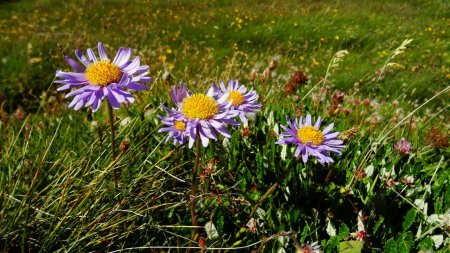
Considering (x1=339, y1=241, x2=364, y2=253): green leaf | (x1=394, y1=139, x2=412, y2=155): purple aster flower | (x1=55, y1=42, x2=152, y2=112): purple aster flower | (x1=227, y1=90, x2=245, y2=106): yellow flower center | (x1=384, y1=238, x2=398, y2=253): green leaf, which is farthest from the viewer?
(x1=394, y1=139, x2=412, y2=155): purple aster flower

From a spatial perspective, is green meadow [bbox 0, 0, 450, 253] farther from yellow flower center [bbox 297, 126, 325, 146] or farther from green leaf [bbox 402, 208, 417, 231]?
yellow flower center [bbox 297, 126, 325, 146]

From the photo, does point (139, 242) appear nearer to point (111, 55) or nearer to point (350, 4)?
point (111, 55)

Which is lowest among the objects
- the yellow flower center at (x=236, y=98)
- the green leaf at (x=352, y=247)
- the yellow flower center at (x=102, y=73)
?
the green leaf at (x=352, y=247)

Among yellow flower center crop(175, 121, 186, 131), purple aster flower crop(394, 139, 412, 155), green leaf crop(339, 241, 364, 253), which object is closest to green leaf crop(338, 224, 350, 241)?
green leaf crop(339, 241, 364, 253)

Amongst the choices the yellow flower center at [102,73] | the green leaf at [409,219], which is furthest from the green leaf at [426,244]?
the yellow flower center at [102,73]

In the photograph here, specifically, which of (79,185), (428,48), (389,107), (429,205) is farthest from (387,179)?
(428,48)

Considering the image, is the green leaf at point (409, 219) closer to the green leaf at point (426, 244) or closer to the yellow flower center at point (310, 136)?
the green leaf at point (426, 244)
